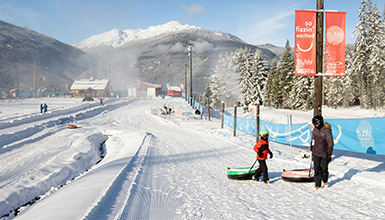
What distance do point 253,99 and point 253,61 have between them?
28.0 feet

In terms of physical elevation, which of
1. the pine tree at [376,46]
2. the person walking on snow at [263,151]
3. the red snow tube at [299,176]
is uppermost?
the pine tree at [376,46]

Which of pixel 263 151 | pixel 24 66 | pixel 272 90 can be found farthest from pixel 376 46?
pixel 24 66

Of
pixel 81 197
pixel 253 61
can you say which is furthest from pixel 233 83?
pixel 81 197

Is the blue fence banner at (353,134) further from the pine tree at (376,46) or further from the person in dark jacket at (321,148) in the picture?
the pine tree at (376,46)

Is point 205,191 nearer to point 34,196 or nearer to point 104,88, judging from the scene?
point 34,196

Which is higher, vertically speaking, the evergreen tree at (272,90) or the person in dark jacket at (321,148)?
the evergreen tree at (272,90)

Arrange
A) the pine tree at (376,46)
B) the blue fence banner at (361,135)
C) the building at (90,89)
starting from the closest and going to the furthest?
the blue fence banner at (361,135) → the pine tree at (376,46) → the building at (90,89)

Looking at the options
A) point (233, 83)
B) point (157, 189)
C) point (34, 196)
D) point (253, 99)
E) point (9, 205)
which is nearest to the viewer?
point (157, 189)

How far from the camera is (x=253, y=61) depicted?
5981 cm

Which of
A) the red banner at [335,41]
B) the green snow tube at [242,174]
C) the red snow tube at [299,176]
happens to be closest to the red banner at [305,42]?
the red banner at [335,41]

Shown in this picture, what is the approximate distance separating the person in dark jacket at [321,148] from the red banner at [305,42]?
11.5 ft

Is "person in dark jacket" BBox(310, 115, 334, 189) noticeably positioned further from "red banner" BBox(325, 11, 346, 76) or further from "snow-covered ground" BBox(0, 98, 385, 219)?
→ "red banner" BBox(325, 11, 346, 76)

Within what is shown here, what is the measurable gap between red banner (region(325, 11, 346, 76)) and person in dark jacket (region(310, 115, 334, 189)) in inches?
147

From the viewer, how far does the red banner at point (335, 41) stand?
9461 mm
